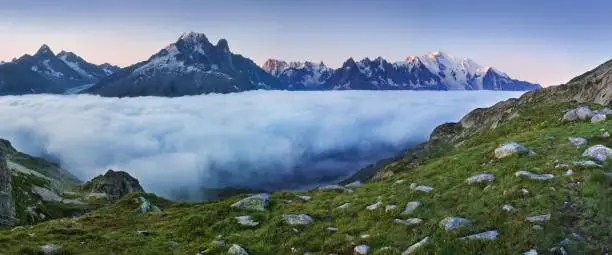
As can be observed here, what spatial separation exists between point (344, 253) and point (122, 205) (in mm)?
31486

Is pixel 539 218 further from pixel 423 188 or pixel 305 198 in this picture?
pixel 305 198

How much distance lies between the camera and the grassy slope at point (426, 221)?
20.2m

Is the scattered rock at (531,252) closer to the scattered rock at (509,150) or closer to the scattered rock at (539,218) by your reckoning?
the scattered rock at (539,218)

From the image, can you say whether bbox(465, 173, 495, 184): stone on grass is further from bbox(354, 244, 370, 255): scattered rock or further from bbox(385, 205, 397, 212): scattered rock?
bbox(354, 244, 370, 255): scattered rock

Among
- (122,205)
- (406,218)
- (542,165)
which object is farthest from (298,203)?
(122,205)

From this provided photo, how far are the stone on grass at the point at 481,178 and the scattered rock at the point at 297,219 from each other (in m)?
9.37

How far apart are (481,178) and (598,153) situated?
23.2ft

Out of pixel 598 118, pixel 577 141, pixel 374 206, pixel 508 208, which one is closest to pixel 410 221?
pixel 374 206

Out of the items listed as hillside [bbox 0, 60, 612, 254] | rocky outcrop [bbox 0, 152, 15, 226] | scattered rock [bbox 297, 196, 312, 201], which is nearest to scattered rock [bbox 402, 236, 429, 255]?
hillside [bbox 0, 60, 612, 254]

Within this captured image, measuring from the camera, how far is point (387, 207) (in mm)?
27062

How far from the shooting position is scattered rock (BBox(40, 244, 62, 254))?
79.4ft

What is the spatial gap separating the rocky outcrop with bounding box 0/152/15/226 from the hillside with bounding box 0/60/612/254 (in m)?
59.2

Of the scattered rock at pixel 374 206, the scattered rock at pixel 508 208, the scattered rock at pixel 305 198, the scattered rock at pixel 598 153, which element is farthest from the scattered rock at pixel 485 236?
the scattered rock at pixel 305 198

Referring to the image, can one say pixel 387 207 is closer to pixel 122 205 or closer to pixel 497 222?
pixel 497 222
